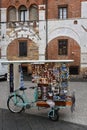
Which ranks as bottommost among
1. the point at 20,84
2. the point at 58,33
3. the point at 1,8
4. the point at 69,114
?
the point at 69,114

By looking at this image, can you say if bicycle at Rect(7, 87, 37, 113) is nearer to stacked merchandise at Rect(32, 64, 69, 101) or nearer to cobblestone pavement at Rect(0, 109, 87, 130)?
cobblestone pavement at Rect(0, 109, 87, 130)

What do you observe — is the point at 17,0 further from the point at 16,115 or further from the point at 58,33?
the point at 16,115

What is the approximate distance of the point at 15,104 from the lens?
12797mm

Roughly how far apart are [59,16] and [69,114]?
20293 mm

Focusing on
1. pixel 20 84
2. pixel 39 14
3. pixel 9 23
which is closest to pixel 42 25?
pixel 39 14

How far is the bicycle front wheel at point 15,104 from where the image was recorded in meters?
12.7

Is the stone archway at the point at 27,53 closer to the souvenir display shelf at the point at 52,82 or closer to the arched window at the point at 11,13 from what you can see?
the arched window at the point at 11,13

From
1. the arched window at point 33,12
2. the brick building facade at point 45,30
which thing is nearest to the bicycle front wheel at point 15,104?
the brick building facade at point 45,30

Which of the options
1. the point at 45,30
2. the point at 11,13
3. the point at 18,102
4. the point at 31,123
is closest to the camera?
the point at 31,123

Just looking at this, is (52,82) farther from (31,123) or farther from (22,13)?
(22,13)

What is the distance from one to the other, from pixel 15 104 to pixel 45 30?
20442 millimetres

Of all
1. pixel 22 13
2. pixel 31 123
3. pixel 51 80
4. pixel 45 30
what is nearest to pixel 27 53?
pixel 45 30

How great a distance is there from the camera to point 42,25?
3262cm

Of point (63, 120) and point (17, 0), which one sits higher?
point (17, 0)
